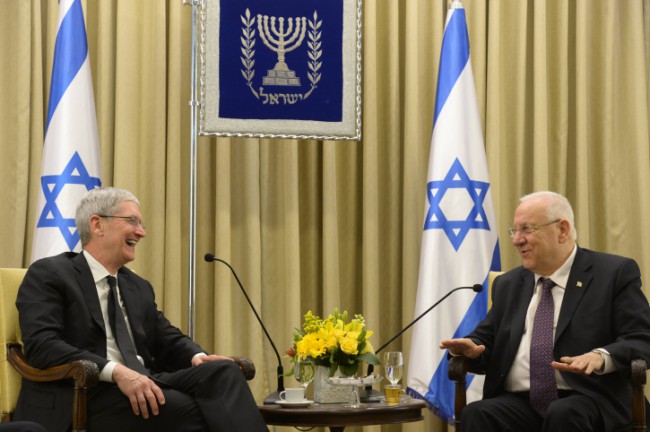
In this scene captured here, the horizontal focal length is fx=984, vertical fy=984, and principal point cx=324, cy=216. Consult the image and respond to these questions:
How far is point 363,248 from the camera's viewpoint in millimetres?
5805

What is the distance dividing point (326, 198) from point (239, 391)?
2138 millimetres

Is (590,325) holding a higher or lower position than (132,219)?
lower

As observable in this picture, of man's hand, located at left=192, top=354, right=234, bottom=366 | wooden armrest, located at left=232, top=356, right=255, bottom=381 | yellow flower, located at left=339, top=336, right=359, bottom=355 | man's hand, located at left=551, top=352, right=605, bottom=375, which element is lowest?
wooden armrest, located at left=232, top=356, right=255, bottom=381

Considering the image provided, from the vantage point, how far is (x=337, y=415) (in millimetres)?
3809

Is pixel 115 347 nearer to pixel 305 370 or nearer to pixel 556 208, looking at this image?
pixel 305 370

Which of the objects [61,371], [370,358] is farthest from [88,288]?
[370,358]

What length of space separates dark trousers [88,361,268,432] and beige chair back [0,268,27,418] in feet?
1.48

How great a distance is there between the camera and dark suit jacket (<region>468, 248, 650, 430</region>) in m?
3.82

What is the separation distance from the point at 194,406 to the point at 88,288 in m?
0.66

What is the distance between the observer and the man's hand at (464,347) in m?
4.02

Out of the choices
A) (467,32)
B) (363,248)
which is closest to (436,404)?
(363,248)

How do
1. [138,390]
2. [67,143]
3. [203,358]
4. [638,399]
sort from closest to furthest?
[138,390] < [638,399] < [203,358] < [67,143]

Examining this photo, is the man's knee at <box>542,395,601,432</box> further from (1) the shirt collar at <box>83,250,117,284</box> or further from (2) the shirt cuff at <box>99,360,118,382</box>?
(1) the shirt collar at <box>83,250,117,284</box>

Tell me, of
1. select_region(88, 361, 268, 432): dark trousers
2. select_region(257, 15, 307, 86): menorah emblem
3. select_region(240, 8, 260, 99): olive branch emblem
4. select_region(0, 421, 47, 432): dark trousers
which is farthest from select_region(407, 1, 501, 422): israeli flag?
select_region(0, 421, 47, 432): dark trousers
